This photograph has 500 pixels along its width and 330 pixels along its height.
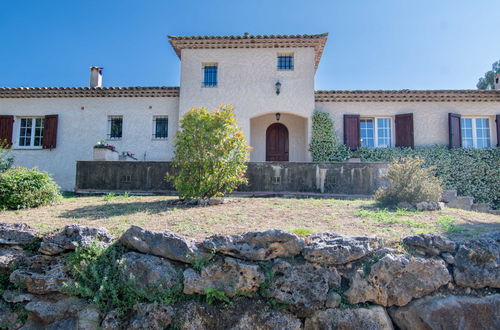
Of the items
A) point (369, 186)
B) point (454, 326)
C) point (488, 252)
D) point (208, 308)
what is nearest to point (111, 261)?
point (208, 308)

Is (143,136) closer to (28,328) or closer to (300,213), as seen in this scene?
(300,213)

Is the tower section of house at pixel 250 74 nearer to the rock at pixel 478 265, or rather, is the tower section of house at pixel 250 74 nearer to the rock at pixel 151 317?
the rock at pixel 478 265

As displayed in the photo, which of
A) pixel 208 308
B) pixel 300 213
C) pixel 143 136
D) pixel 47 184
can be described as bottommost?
pixel 208 308

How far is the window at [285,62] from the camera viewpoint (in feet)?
46.4

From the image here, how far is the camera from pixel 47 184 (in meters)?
7.69

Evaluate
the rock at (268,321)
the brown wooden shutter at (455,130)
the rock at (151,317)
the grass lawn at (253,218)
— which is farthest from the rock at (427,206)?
the brown wooden shutter at (455,130)

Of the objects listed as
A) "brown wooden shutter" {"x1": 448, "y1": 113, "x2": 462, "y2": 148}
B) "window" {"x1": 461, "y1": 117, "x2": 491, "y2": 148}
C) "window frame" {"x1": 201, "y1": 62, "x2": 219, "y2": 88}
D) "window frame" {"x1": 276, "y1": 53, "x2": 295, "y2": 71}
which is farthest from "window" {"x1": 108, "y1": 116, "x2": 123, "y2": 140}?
"window" {"x1": 461, "y1": 117, "x2": 491, "y2": 148}

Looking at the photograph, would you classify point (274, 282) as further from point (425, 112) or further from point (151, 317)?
point (425, 112)

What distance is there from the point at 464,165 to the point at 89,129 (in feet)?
51.1

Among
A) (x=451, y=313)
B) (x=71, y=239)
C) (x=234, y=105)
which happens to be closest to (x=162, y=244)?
(x=71, y=239)

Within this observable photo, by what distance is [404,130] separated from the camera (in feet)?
44.1

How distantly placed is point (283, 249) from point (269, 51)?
1140 cm

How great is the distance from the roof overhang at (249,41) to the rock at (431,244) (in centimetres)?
1107

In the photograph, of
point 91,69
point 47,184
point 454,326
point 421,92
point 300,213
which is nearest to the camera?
point 454,326
